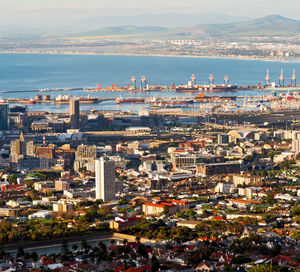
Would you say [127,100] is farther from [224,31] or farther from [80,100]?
[224,31]

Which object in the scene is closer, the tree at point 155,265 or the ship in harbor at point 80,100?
the tree at point 155,265

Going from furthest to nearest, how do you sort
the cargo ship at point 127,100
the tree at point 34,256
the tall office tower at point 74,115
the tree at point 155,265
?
the cargo ship at point 127,100
the tall office tower at point 74,115
the tree at point 34,256
the tree at point 155,265

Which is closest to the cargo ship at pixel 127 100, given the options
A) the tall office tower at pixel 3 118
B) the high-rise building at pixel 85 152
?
the tall office tower at pixel 3 118

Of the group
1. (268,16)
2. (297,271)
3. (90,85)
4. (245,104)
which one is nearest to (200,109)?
(245,104)

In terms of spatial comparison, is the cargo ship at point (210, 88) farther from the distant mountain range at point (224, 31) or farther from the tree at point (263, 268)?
the distant mountain range at point (224, 31)

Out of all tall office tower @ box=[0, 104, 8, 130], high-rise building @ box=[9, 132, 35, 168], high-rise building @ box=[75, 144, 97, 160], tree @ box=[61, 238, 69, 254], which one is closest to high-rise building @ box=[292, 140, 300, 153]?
high-rise building @ box=[75, 144, 97, 160]

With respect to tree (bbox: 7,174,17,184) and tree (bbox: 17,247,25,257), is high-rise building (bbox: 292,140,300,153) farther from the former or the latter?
tree (bbox: 17,247,25,257)
